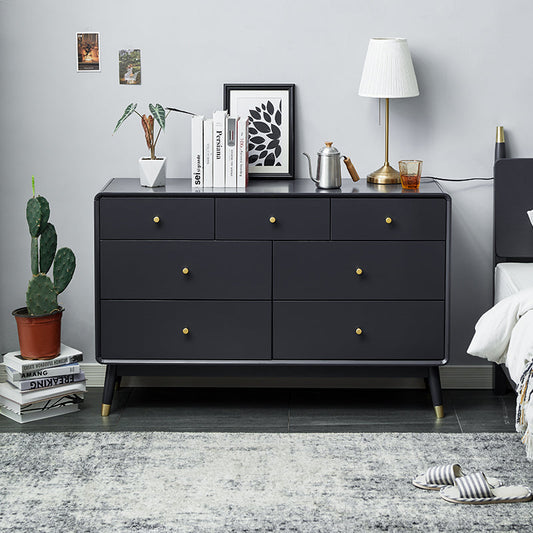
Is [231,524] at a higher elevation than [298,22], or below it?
below

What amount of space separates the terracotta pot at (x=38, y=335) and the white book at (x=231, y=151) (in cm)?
86

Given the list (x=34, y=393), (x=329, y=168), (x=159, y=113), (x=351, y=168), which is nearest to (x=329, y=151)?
(x=329, y=168)

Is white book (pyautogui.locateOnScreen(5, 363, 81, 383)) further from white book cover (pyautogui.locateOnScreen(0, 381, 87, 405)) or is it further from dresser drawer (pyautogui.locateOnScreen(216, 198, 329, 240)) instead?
dresser drawer (pyautogui.locateOnScreen(216, 198, 329, 240))

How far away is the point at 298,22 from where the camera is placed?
3.35 m

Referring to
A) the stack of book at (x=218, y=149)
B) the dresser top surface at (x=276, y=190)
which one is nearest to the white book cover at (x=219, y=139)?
the stack of book at (x=218, y=149)

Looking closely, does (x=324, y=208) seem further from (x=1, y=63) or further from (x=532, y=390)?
(x=1, y=63)

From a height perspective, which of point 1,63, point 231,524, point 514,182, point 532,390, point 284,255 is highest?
point 1,63

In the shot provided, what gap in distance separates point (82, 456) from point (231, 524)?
71cm

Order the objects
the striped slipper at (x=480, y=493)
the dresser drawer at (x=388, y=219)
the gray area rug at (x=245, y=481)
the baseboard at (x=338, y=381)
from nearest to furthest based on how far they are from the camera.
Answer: the gray area rug at (x=245, y=481) < the striped slipper at (x=480, y=493) < the dresser drawer at (x=388, y=219) < the baseboard at (x=338, y=381)

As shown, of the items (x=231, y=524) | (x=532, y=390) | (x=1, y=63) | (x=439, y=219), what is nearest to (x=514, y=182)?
(x=439, y=219)

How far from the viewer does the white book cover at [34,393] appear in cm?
318

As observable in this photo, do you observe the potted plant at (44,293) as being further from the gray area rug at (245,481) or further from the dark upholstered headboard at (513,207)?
the dark upholstered headboard at (513,207)

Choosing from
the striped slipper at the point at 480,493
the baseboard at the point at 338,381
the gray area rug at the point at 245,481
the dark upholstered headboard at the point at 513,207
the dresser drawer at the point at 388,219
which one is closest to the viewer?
the gray area rug at the point at 245,481

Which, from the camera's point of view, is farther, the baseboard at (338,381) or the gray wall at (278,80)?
the baseboard at (338,381)
